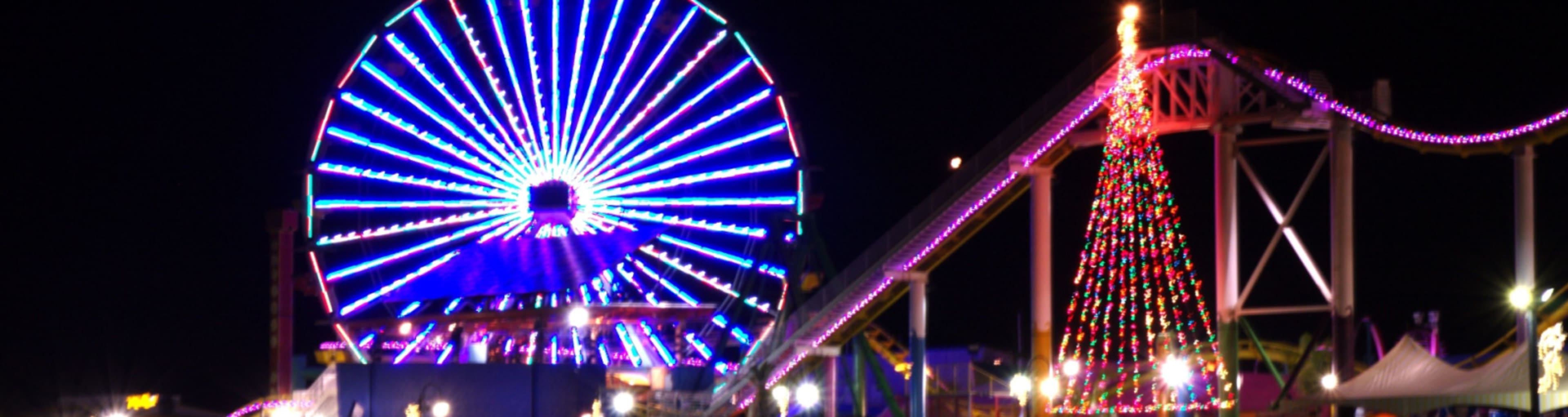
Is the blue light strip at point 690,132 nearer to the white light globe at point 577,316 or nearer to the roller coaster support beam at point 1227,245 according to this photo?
the white light globe at point 577,316

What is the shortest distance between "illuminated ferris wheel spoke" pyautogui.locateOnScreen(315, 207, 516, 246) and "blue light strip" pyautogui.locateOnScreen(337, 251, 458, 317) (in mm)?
762

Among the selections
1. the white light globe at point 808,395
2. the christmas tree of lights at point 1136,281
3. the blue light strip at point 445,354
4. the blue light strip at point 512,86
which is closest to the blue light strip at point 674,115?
the blue light strip at point 512,86

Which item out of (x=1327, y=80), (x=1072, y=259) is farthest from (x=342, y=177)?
(x=1072, y=259)

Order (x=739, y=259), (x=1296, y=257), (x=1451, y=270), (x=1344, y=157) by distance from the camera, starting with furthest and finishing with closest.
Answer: (x=1296, y=257) < (x=1451, y=270) < (x=739, y=259) < (x=1344, y=157)

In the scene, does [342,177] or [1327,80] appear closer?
[1327,80]

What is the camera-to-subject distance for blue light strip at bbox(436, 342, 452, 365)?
3922cm

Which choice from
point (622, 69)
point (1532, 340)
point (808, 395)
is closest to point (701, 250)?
point (622, 69)

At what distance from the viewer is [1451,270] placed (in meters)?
49.0

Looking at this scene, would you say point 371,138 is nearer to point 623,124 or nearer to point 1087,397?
point 623,124

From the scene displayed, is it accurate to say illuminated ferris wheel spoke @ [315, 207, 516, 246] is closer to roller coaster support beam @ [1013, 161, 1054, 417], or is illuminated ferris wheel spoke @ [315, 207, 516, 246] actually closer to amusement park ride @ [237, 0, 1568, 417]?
amusement park ride @ [237, 0, 1568, 417]

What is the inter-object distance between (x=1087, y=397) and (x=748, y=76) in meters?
11.3

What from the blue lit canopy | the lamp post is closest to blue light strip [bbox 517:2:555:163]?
the blue lit canopy

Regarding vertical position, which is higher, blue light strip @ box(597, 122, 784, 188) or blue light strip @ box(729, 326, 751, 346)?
blue light strip @ box(597, 122, 784, 188)

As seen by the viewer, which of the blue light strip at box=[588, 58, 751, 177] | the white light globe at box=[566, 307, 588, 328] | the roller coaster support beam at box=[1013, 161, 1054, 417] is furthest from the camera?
the blue light strip at box=[588, 58, 751, 177]
